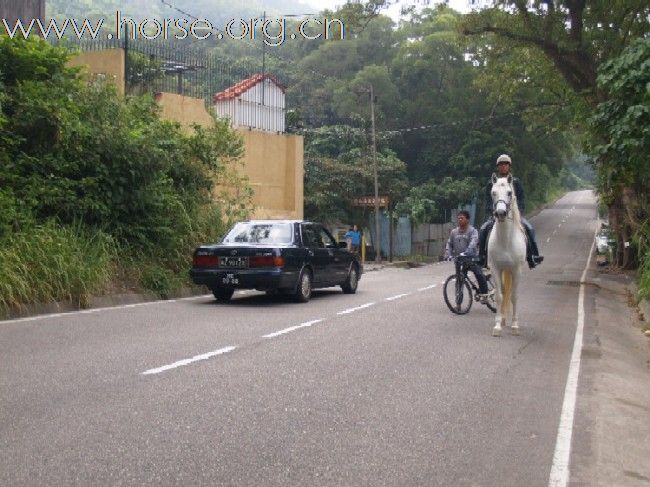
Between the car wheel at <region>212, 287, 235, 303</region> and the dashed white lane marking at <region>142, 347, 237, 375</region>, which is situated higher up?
the dashed white lane marking at <region>142, 347, 237, 375</region>

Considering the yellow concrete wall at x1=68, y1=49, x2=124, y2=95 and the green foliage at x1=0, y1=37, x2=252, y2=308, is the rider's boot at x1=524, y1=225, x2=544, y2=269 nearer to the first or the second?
the green foliage at x1=0, y1=37, x2=252, y2=308

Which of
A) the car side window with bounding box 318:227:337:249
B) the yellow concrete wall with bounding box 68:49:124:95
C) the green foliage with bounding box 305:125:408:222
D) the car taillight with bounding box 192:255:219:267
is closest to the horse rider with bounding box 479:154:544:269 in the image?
the car side window with bounding box 318:227:337:249

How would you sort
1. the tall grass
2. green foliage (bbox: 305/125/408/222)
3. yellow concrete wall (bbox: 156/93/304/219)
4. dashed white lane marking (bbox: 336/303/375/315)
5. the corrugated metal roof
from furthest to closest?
green foliage (bbox: 305/125/408/222), yellow concrete wall (bbox: 156/93/304/219), the corrugated metal roof, dashed white lane marking (bbox: 336/303/375/315), the tall grass

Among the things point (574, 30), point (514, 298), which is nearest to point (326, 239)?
point (514, 298)

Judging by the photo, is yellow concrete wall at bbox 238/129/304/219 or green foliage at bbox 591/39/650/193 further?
yellow concrete wall at bbox 238/129/304/219

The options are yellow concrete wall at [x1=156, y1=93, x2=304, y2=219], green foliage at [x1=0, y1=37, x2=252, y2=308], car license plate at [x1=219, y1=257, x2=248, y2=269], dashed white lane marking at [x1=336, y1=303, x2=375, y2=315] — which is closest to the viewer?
dashed white lane marking at [x1=336, y1=303, x2=375, y2=315]

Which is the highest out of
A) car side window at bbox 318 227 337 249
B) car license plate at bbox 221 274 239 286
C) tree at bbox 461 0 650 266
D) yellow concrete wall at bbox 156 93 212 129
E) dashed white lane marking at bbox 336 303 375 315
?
tree at bbox 461 0 650 266

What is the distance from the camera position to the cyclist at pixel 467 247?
14.3 metres

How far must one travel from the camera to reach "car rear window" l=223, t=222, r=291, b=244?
16297mm

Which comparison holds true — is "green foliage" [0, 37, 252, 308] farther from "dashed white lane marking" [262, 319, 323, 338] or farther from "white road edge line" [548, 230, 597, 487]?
"white road edge line" [548, 230, 597, 487]

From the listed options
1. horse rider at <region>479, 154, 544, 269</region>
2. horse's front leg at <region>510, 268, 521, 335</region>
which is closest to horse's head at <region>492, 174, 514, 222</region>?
horse rider at <region>479, 154, 544, 269</region>

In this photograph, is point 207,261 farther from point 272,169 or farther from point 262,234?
point 272,169

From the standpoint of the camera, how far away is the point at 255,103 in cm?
3209

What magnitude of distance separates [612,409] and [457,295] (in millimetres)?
6890
